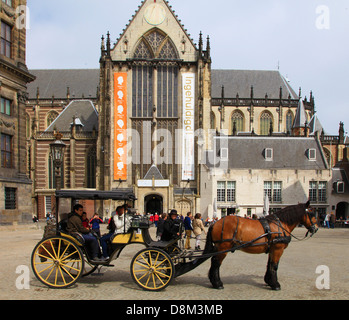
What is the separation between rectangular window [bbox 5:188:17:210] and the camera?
968 inches

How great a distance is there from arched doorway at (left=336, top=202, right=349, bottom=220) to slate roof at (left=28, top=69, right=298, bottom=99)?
999 inches

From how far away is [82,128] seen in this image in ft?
161

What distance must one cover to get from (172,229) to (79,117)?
44690 millimetres

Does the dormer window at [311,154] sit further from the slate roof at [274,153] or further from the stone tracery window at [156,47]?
the stone tracery window at [156,47]

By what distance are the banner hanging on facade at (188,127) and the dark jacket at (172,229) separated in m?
34.2

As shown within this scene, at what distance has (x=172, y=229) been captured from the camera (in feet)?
28.2

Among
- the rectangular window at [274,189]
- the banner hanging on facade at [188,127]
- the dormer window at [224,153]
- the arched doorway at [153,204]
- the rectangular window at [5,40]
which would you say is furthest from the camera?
the banner hanging on facade at [188,127]

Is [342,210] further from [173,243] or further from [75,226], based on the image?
[75,226]

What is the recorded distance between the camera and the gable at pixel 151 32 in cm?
4444

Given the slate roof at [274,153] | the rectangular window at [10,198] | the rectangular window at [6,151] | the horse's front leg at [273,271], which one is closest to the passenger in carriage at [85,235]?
the horse's front leg at [273,271]

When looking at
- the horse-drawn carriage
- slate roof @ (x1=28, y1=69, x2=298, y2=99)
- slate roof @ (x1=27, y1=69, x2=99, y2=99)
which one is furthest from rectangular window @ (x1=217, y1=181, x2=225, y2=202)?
the horse-drawn carriage

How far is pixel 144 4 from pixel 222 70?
2394cm
